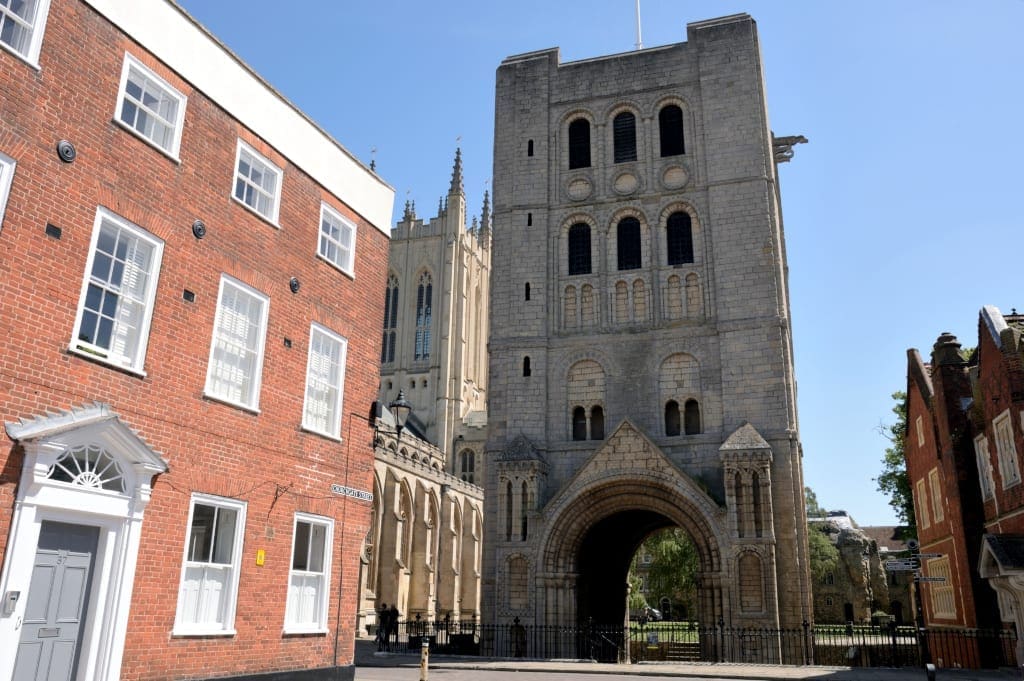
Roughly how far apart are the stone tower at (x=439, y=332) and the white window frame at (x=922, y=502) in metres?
51.9

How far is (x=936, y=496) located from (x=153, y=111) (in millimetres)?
24281

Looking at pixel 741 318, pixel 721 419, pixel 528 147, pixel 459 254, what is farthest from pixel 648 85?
pixel 459 254

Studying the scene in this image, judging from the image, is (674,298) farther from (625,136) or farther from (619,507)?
(619,507)

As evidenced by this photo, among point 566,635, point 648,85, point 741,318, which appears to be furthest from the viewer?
point 648,85

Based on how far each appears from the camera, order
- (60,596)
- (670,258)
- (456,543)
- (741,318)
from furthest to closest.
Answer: (456,543), (670,258), (741,318), (60,596)

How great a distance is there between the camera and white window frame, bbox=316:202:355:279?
15.1m

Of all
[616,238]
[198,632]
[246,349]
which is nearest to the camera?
[198,632]

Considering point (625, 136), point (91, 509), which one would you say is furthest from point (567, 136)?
point (91, 509)

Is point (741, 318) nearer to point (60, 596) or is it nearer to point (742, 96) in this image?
point (742, 96)

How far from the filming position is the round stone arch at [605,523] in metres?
25.3

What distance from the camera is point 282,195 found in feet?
46.5

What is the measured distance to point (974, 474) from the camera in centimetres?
2156

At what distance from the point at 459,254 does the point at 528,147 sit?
50011mm

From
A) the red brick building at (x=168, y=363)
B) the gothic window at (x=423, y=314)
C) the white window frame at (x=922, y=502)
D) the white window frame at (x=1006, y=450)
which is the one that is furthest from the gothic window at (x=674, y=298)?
the gothic window at (x=423, y=314)
